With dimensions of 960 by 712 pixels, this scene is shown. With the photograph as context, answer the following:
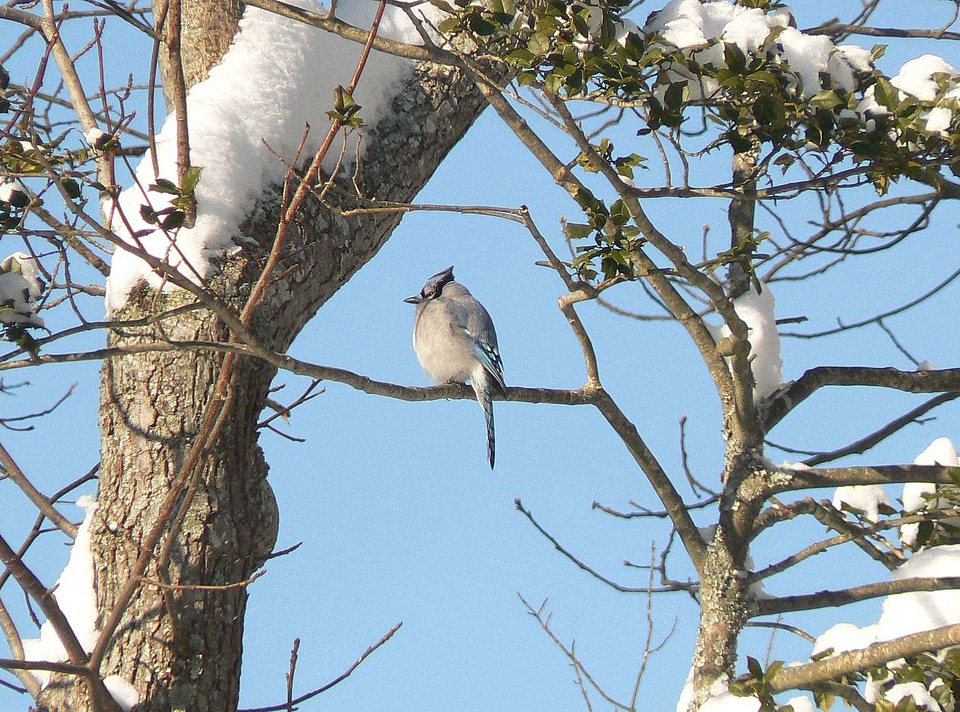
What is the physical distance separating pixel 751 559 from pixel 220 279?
213 centimetres

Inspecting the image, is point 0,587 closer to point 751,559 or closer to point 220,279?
point 220,279

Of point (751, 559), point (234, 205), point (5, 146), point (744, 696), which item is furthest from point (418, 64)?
point (744, 696)

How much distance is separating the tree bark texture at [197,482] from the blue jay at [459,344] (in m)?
1.26

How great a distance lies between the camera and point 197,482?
310 centimetres

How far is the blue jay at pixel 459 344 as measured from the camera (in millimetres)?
4695

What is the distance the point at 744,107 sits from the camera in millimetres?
2705

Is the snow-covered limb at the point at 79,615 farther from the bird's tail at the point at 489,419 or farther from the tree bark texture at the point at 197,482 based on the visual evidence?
the bird's tail at the point at 489,419

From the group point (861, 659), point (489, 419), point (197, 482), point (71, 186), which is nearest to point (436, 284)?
point (489, 419)

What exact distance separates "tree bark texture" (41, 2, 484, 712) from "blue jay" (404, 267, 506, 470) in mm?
1263

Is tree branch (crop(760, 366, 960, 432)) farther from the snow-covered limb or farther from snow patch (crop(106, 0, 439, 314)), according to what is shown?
the snow-covered limb

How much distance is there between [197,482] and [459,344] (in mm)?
2143

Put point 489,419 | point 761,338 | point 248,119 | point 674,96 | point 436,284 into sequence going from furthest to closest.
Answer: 1. point 436,284
2. point 489,419
3. point 248,119
4. point 761,338
5. point 674,96

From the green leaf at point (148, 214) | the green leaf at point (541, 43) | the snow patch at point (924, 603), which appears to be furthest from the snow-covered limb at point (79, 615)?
the snow patch at point (924, 603)

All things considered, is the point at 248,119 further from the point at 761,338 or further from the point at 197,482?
the point at 761,338
